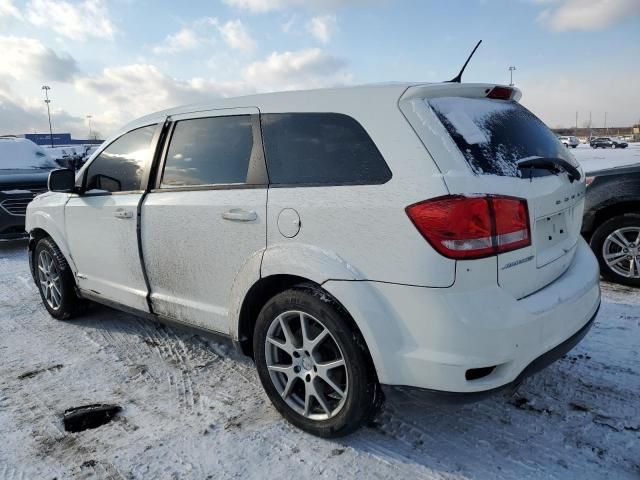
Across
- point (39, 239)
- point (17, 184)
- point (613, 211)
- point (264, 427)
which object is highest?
point (17, 184)

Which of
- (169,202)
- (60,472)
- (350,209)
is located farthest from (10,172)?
(350,209)

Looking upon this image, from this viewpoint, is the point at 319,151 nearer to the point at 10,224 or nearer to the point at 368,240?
the point at 368,240

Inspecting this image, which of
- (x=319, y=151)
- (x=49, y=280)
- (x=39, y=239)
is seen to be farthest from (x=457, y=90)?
(x=39, y=239)

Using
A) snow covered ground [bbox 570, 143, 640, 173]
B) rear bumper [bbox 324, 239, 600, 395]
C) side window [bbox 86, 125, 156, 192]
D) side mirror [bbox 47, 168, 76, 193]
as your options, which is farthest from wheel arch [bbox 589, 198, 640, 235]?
side mirror [bbox 47, 168, 76, 193]

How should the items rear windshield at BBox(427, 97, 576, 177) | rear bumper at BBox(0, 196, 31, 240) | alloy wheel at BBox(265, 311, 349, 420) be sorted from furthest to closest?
rear bumper at BBox(0, 196, 31, 240)
alloy wheel at BBox(265, 311, 349, 420)
rear windshield at BBox(427, 97, 576, 177)

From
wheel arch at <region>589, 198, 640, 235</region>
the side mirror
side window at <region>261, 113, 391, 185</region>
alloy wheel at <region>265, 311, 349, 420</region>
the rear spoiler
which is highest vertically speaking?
the rear spoiler

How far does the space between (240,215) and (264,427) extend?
3.70 ft

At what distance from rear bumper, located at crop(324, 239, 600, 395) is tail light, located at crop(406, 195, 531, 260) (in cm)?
7

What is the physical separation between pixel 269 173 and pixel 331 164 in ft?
1.28

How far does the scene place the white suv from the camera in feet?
6.77

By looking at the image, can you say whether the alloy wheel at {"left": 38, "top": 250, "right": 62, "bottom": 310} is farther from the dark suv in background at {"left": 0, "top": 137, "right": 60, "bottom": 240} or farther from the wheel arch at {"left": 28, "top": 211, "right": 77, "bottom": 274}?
the dark suv in background at {"left": 0, "top": 137, "right": 60, "bottom": 240}

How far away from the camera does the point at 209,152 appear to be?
3.02 m

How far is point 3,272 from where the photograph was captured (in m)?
6.32

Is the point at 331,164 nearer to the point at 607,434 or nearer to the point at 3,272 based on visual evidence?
→ the point at 607,434
